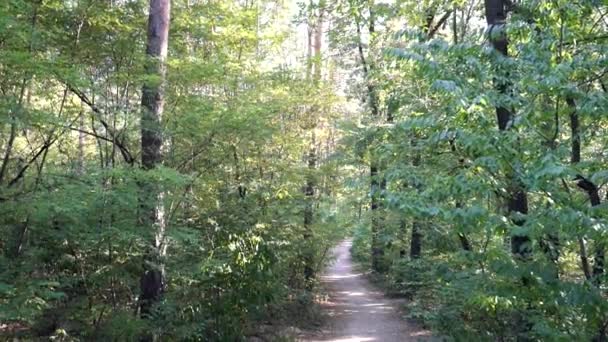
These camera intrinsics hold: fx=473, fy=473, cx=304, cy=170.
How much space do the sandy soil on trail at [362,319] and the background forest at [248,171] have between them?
1034mm

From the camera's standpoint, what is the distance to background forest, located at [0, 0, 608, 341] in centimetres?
379

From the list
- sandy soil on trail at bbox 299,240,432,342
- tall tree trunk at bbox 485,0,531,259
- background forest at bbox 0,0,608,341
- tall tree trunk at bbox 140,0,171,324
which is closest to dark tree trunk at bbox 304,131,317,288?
background forest at bbox 0,0,608,341

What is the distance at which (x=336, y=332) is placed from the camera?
10250 millimetres

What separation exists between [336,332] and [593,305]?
746 centimetres

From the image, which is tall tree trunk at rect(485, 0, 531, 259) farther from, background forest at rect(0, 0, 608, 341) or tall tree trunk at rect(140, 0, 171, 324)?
tall tree trunk at rect(140, 0, 171, 324)

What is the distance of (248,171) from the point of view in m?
10.2

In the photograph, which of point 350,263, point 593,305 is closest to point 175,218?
point 593,305

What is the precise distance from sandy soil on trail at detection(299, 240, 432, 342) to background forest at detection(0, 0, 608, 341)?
1034 mm

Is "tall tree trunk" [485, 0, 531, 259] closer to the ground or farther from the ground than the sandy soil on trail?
farther from the ground

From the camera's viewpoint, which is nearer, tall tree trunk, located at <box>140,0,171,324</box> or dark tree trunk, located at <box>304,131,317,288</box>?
tall tree trunk, located at <box>140,0,171,324</box>

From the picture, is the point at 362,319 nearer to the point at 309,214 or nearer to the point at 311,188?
the point at 309,214

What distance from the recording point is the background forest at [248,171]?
3.79 meters

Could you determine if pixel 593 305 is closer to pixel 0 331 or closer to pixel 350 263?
pixel 0 331

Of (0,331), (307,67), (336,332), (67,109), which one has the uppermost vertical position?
(307,67)
